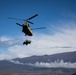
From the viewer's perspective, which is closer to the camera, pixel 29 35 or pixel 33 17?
pixel 33 17

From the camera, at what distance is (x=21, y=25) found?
220 feet

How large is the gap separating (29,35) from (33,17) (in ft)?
24.9

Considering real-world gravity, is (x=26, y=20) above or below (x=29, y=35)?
above

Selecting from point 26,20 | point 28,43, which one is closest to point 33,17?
point 26,20

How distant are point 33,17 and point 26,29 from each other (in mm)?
4605

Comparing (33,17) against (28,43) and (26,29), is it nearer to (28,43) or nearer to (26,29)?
(26,29)

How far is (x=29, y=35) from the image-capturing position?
69.9 meters

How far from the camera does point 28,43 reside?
6844 cm

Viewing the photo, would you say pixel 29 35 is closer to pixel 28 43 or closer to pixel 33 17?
pixel 28 43

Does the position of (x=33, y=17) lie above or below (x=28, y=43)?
above

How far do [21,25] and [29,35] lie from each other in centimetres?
487

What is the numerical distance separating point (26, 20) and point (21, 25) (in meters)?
2.40

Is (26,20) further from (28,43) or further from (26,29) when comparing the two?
(28,43)

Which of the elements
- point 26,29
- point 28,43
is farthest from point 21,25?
point 28,43
